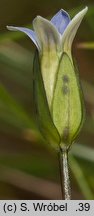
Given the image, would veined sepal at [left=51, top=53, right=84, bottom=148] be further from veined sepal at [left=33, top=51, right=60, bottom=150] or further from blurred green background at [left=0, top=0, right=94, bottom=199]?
blurred green background at [left=0, top=0, right=94, bottom=199]

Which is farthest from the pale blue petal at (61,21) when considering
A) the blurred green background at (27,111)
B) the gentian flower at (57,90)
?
the blurred green background at (27,111)

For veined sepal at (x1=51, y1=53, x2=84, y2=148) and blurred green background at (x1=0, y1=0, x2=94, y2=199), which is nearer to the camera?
veined sepal at (x1=51, y1=53, x2=84, y2=148)

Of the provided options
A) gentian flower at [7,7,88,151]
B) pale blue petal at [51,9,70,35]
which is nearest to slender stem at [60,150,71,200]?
gentian flower at [7,7,88,151]

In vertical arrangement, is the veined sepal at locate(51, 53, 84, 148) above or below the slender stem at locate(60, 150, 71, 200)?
above

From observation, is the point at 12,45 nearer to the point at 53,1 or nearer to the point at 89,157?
the point at 53,1

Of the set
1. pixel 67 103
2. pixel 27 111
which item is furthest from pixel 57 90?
pixel 27 111

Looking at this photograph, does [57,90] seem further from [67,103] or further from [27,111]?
[27,111]
